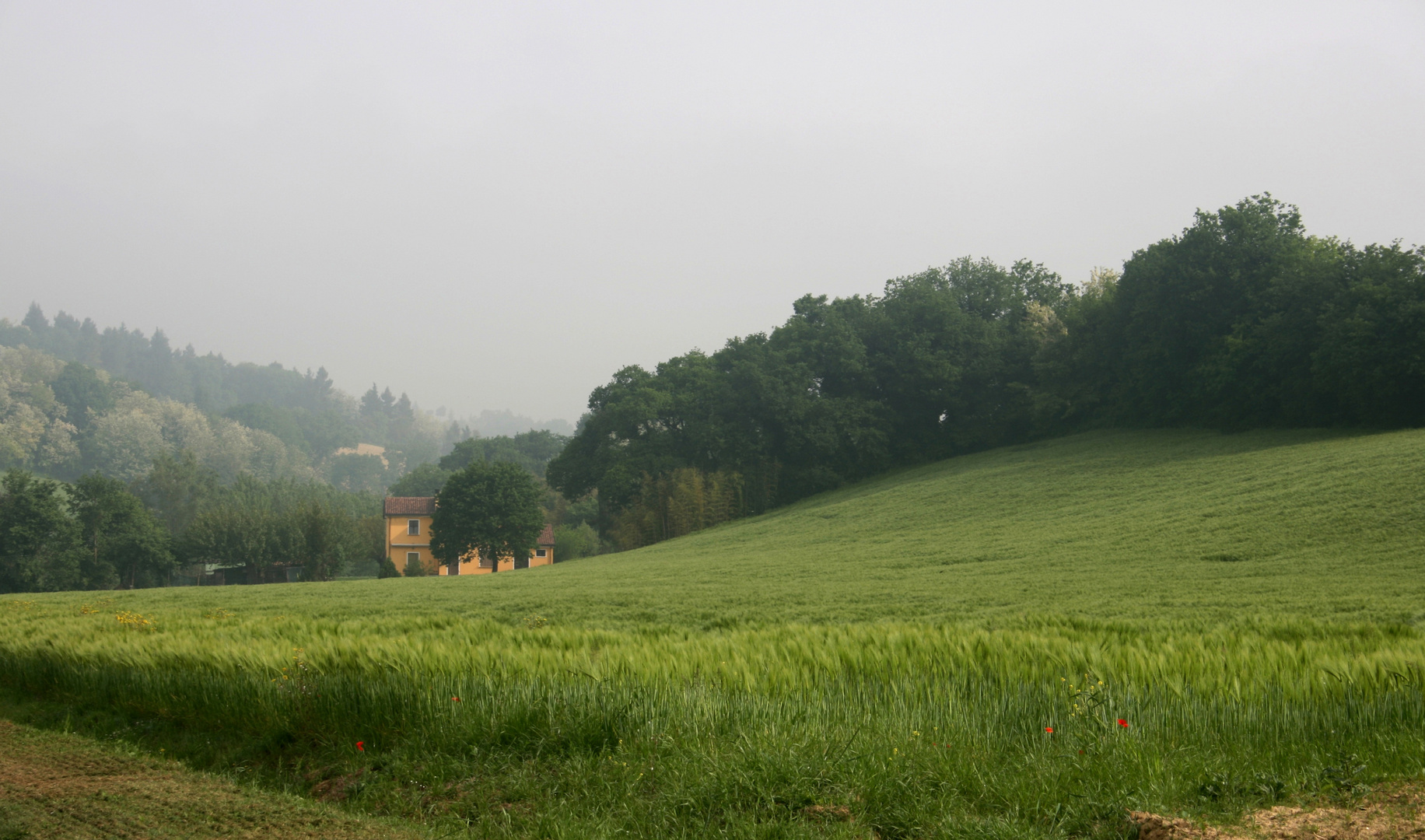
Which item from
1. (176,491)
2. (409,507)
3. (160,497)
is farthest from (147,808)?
(160,497)

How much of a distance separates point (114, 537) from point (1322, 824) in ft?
224

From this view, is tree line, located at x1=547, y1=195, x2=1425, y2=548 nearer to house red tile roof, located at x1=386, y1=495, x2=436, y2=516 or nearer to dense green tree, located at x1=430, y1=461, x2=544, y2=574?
dense green tree, located at x1=430, y1=461, x2=544, y2=574

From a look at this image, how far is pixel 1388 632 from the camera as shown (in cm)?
773

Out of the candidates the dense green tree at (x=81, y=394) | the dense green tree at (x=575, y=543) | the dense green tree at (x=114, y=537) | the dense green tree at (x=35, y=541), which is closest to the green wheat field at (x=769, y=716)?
the dense green tree at (x=35, y=541)

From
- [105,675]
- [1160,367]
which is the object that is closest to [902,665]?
[105,675]

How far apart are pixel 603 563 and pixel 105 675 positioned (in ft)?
109

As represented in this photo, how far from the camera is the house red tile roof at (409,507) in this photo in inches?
2837

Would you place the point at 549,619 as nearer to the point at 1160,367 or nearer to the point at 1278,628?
the point at 1278,628

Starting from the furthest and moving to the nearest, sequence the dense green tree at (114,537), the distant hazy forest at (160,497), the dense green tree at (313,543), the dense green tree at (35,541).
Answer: the dense green tree at (313,543) < the dense green tree at (114,537) < the distant hazy forest at (160,497) < the dense green tree at (35,541)

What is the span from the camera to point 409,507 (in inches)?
2869

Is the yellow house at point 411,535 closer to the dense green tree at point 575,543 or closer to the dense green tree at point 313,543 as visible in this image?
the dense green tree at point 575,543

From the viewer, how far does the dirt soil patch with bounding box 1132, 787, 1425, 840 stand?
321 cm

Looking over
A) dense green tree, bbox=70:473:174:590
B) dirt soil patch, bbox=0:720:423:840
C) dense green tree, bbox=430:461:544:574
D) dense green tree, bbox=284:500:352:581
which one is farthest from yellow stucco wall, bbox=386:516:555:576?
dirt soil patch, bbox=0:720:423:840

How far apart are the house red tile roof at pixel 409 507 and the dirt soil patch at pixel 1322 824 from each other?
73.7 metres
